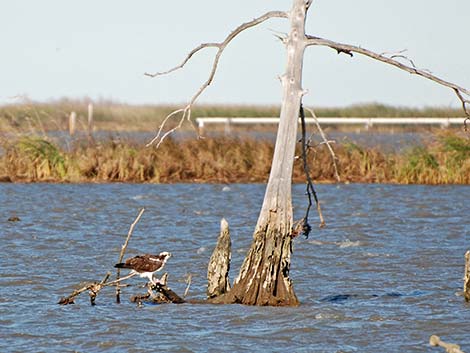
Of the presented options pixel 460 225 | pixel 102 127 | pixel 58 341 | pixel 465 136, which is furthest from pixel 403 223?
pixel 102 127

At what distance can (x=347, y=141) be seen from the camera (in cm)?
3006

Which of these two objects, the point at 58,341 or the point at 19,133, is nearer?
the point at 58,341

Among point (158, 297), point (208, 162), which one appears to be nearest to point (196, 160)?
point (208, 162)

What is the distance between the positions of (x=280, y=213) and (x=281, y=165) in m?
0.48

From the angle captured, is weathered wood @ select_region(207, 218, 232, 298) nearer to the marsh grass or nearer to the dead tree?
the dead tree

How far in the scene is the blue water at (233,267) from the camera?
445 inches

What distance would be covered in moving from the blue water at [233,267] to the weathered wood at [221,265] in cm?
26

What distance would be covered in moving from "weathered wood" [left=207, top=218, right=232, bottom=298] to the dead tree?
324 mm

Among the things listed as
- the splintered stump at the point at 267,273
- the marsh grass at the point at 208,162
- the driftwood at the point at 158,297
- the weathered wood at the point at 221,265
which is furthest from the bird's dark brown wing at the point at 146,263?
the marsh grass at the point at 208,162

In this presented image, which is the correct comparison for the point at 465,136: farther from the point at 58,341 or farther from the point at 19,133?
the point at 58,341

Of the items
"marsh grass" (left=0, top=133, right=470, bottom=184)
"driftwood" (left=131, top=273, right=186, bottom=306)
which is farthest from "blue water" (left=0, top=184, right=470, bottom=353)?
"marsh grass" (left=0, top=133, right=470, bottom=184)

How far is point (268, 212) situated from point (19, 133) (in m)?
17.8

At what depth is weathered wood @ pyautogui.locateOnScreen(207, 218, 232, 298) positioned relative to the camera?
1238 centimetres

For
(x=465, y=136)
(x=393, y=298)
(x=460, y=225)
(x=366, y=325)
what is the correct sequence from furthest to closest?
(x=465, y=136) < (x=460, y=225) < (x=393, y=298) < (x=366, y=325)
